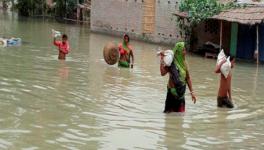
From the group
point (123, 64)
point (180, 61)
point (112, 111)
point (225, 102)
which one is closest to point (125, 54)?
point (123, 64)

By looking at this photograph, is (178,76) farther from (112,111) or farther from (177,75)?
(112,111)

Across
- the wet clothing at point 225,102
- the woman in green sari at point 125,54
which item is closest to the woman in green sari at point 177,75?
the wet clothing at point 225,102

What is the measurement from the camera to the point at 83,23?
136 ft

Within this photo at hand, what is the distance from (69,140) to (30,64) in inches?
343

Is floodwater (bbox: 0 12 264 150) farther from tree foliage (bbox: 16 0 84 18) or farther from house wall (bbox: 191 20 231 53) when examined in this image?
tree foliage (bbox: 16 0 84 18)

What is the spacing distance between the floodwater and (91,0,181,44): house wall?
9.93 meters

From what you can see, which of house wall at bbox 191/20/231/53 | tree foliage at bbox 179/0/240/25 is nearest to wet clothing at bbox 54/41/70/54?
tree foliage at bbox 179/0/240/25

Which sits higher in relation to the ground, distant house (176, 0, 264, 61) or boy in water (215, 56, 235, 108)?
distant house (176, 0, 264, 61)

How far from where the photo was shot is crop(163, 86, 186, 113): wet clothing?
9.30 meters

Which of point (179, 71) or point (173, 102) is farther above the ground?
point (179, 71)

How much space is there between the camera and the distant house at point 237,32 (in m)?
19.3

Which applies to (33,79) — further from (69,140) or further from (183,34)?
(183,34)

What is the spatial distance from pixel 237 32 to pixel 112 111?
13089mm

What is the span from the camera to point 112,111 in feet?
31.3
